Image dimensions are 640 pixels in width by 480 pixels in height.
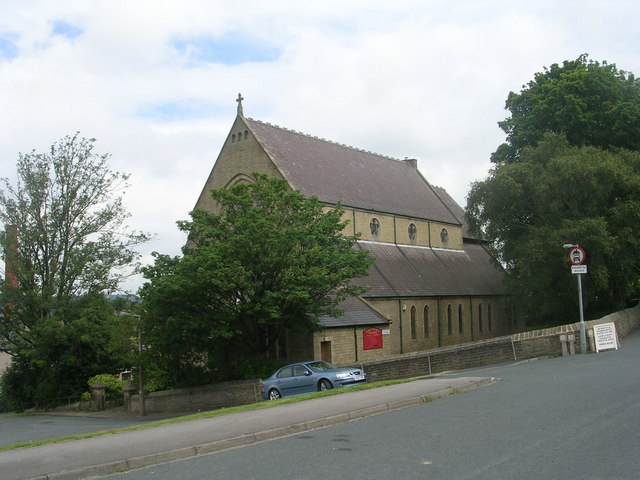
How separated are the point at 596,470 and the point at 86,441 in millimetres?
8758

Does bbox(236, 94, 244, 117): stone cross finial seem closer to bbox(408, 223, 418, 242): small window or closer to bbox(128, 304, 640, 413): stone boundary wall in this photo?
bbox(408, 223, 418, 242): small window

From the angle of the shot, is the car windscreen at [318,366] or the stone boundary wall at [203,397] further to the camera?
the stone boundary wall at [203,397]

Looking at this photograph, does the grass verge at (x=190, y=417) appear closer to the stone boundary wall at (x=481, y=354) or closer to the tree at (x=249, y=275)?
the tree at (x=249, y=275)

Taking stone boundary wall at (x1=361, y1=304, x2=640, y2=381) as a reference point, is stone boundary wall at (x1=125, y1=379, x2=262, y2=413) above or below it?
below

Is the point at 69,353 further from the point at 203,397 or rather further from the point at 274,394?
the point at 274,394

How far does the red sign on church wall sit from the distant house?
5cm

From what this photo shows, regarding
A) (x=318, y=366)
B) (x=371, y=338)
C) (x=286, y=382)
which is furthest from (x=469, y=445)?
(x=371, y=338)

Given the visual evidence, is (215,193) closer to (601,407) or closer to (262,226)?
(262,226)

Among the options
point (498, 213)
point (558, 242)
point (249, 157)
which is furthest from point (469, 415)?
point (249, 157)

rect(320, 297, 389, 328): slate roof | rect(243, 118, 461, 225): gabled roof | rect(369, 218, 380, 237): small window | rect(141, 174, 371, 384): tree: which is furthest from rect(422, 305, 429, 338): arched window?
rect(141, 174, 371, 384): tree

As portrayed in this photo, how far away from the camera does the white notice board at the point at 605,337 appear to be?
78.5 feet

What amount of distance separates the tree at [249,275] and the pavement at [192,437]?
9439 millimetres

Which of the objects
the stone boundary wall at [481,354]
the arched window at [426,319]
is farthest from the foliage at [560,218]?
the stone boundary wall at [481,354]

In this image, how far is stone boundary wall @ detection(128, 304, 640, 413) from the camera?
24734 mm
